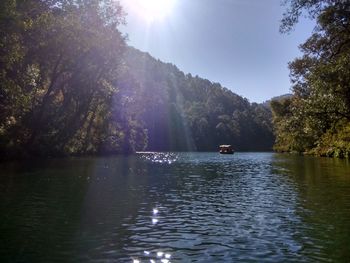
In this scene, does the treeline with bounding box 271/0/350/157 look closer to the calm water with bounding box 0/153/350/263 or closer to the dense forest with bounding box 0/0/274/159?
the calm water with bounding box 0/153/350/263

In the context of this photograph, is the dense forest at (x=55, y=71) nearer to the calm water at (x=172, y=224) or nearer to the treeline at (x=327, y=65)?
the calm water at (x=172, y=224)

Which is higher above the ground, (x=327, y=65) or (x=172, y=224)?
(x=327, y=65)

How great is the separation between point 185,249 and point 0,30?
23.3 meters

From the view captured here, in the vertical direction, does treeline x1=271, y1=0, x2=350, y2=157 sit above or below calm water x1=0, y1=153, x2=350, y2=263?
above

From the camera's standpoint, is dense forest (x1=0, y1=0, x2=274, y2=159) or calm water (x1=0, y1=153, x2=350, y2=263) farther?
dense forest (x1=0, y1=0, x2=274, y2=159)

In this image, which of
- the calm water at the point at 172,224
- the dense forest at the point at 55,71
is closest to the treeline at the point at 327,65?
the calm water at the point at 172,224

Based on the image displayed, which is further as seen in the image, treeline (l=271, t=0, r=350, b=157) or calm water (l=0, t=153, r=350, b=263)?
treeline (l=271, t=0, r=350, b=157)

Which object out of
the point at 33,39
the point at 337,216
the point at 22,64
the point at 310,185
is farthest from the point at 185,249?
the point at 33,39

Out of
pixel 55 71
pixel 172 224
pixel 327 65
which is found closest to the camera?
pixel 172 224

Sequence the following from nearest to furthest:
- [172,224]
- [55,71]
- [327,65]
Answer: [172,224], [327,65], [55,71]

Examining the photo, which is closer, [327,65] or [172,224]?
[172,224]

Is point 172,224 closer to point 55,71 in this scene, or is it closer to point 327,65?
point 327,65

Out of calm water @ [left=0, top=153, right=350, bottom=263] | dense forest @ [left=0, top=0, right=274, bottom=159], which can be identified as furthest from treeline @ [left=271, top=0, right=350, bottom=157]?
dense forest @ [left=0, top=0, right=274, bottom=159]

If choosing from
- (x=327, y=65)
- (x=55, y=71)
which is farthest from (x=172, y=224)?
(x=55, y=71)
